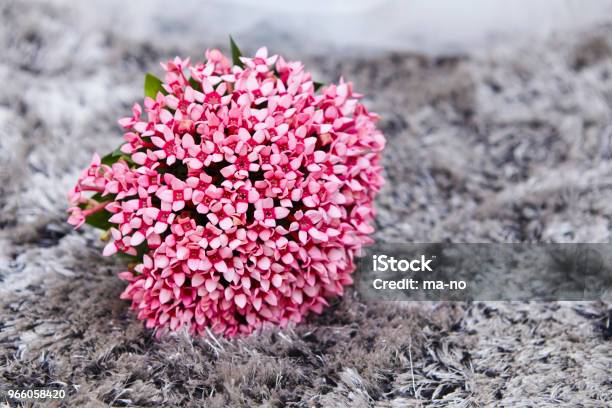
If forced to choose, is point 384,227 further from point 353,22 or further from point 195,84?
point 353,22

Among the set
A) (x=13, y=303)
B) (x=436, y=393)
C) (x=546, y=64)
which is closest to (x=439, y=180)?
(x=546, y=64)

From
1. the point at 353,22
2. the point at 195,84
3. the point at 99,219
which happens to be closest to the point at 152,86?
the point at 195,84

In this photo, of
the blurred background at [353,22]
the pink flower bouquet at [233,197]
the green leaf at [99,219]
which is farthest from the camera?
the blurred background at [353,22]

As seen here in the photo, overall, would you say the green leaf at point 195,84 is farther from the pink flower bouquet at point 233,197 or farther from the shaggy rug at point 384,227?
the shaggy rug at point 384,227

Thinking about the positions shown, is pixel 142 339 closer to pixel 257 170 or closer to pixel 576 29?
pixel 257 170

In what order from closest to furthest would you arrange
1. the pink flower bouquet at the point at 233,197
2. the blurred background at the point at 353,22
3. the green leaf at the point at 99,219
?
the pink flower bouquet at the point at 233,197 < the green leaf at the point at 99,219 < the blurred background at the point at 353,22

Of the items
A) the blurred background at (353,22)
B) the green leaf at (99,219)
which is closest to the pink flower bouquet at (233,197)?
the green leaf at (99,219)

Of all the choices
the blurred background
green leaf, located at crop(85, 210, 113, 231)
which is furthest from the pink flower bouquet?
the blurred background
